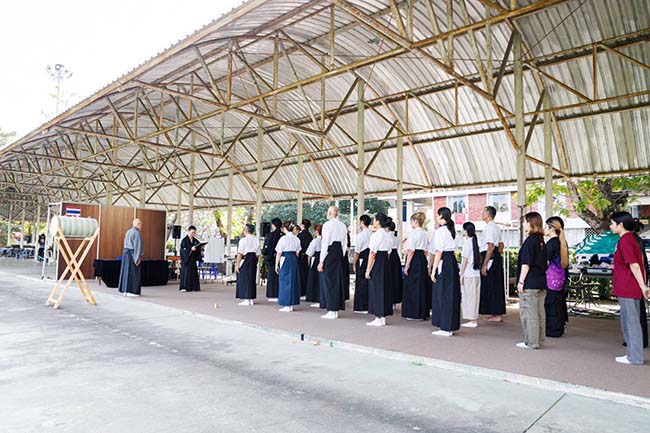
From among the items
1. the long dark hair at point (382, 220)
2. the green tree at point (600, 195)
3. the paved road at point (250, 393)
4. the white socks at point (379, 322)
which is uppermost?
the green tree at point (600, 195)

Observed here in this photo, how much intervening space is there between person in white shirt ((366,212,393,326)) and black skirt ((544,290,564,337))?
214 centimetres

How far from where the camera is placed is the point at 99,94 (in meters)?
9.98

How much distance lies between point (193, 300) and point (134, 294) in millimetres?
1583

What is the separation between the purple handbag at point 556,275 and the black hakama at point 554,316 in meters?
0.10

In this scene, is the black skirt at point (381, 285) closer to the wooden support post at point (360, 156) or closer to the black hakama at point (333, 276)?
the black hakama at point (333, 276)

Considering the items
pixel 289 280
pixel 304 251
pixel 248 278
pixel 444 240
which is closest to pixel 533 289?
pixel 444 240

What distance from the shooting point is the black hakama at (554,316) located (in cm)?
605

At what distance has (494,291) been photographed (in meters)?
7.52

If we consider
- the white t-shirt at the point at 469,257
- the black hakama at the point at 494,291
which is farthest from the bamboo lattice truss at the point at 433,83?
the white t-shirt at the point at 469,257

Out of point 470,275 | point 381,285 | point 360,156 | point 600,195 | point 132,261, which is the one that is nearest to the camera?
point 381,285

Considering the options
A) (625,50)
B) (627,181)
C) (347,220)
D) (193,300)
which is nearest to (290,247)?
(193,300)

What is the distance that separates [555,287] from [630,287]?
1.52 m

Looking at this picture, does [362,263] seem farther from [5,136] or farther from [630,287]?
[5,136]

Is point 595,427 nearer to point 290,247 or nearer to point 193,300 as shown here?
point 290,247
